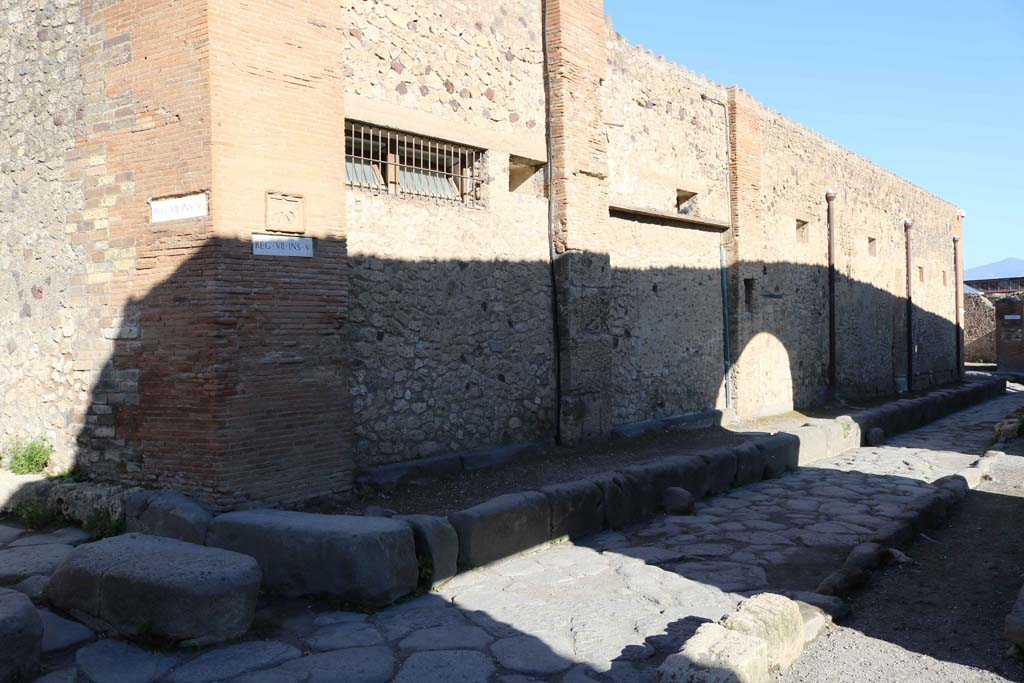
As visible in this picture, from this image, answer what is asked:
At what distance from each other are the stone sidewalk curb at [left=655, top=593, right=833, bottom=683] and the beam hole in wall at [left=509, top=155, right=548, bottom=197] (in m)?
5.07

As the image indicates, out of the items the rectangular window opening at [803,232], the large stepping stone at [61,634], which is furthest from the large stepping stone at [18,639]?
the rectangular window opening at [803,232]

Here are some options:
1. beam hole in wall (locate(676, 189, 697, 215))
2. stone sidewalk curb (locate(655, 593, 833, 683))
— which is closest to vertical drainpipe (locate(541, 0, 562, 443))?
beam hole in wall (locate(676, 189, 697, 215))

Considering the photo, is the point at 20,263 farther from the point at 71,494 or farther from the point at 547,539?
the point at 547,539

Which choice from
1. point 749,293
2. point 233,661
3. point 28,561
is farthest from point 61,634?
point 749,293

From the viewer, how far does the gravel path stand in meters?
3.31

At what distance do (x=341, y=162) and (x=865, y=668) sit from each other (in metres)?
4.30

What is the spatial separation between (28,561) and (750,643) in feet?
12.6

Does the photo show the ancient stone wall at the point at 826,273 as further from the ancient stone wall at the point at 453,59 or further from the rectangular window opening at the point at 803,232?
the ancient stone wall at the point at 453,59

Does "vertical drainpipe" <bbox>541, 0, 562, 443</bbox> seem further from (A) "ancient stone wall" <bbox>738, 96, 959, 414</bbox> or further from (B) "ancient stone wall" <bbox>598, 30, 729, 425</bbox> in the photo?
(A) "ancient stone wall" <bbox>738, 96, 959, 414</bbox>

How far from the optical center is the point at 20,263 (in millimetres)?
6051

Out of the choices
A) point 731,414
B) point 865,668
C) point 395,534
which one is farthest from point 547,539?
point 731,414

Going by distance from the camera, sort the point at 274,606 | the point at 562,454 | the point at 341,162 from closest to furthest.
→ the point at 274,606 < the point at 341,162 < the point at 562,454

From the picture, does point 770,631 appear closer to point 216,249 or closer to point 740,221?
point 216,249

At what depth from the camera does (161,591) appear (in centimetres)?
349
